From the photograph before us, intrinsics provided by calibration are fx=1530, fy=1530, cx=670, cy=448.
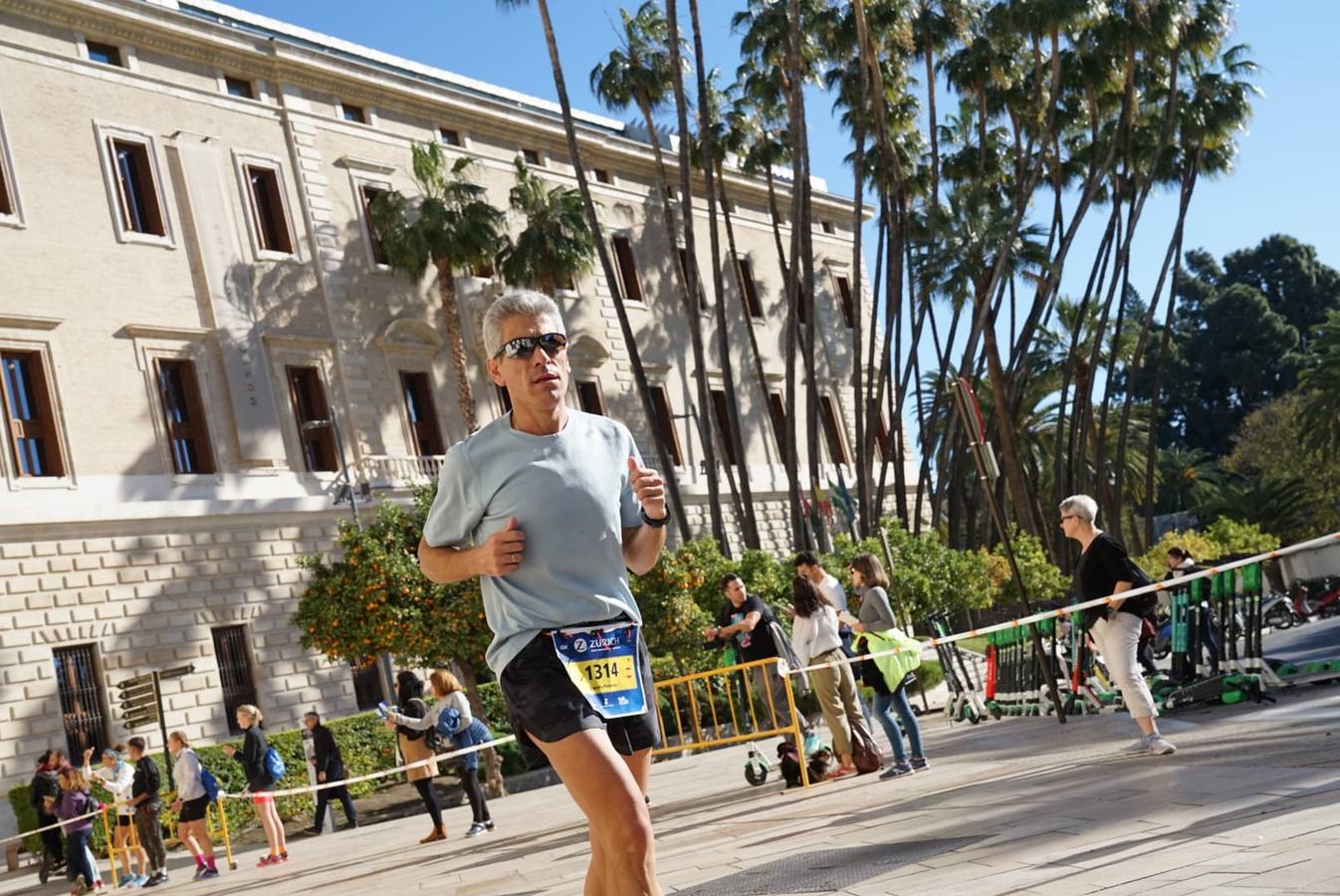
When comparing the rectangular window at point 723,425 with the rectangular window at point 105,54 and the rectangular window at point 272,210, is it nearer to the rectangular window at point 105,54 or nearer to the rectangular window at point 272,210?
the rectangular window at point 272,210

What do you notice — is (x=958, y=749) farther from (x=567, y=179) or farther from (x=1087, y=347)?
(x=1087, y=347)

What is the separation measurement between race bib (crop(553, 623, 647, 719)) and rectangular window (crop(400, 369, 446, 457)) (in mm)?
28964

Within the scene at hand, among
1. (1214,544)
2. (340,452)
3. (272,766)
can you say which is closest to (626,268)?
(340,452)

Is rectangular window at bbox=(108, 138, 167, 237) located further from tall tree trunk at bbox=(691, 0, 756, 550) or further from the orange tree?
tall tree trunk at bbox=(691, 0, 756, 550)

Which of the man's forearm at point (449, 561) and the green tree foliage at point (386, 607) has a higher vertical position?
the green tree foliage at point (386, 607)

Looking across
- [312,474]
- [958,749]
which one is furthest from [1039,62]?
[958,749]

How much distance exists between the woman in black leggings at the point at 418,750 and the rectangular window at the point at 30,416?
12.1 metres

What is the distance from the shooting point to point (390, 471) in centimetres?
3052

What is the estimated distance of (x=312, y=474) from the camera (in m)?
28.8

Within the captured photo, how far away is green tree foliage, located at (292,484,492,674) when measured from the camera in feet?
72.0

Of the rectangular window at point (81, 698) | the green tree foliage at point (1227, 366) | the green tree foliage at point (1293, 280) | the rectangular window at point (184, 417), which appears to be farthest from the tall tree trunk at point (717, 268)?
the green tree foliage at point (1293, 280)

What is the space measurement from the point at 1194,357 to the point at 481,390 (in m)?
59.0

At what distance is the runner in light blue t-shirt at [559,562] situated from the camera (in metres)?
3.49

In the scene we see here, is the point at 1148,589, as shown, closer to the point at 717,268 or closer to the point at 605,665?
the point at 605,665
